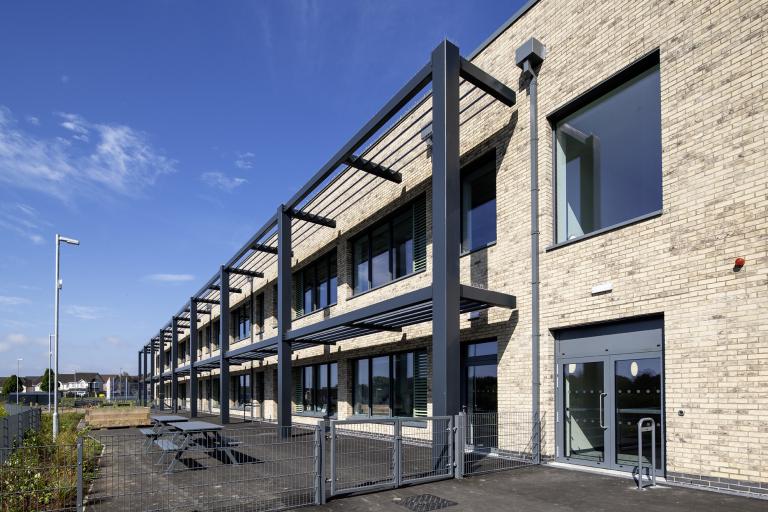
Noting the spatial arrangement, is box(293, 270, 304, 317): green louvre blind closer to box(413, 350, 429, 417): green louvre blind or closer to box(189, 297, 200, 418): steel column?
box(413, 350, 429, 417): green louvre blind

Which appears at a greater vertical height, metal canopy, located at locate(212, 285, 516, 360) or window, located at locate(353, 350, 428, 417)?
metal canopy, located at locate(212, 285, 516, 360)

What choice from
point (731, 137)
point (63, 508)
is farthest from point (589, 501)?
point (63, 508)

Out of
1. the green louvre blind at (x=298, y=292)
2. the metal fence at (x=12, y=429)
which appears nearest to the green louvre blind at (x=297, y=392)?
the green louvre blind at (x=298, y=292)

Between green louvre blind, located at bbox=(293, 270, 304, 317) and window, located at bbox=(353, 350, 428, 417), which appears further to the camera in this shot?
green louvre blind, located at bbox=(293, 270, 304, 317)

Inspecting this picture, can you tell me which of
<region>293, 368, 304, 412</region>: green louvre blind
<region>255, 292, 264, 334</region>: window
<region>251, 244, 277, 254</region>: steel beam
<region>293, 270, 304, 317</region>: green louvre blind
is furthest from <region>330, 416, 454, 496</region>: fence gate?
<region>255, 292, 264, 334</region>: window

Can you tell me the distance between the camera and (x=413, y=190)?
1527 cm

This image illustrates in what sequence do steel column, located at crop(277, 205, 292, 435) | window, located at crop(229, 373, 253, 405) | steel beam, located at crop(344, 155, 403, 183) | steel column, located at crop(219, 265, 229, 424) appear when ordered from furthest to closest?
1. window, located at crop(229, 373, 253, 405)
2. steel column, located at crop(219, 265, 229, 424)
3. steel column, located at crop(277, 205, 292, 435)
4. steel beam, located at crop(344, 155, 403, 183)

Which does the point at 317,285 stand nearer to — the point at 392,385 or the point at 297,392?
the point at 297,392

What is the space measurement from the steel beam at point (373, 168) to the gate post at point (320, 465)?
838 cm

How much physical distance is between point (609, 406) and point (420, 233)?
7.09 meters

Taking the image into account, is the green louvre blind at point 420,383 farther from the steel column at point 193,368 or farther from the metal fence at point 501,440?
the steel column at point 193,368

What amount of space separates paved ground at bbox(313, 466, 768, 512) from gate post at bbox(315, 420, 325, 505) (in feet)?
0.59

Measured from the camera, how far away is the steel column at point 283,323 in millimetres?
18188

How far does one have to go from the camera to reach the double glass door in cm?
900
